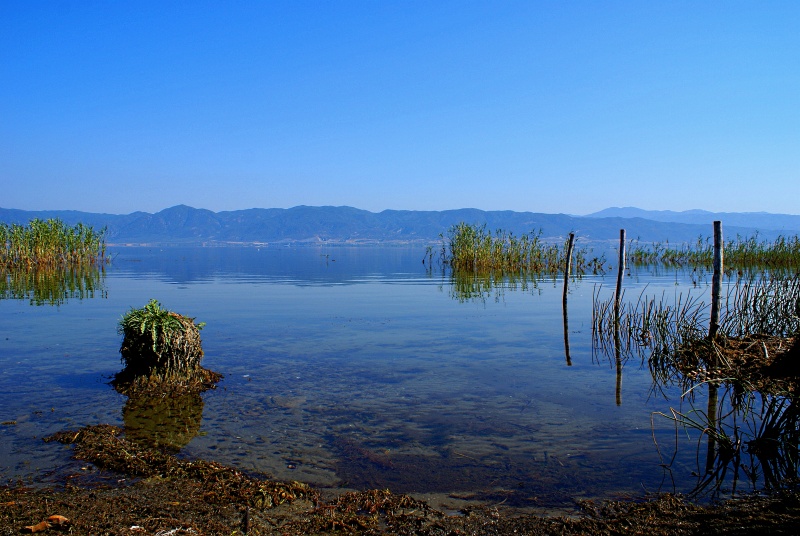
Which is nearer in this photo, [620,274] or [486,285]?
[620,274]

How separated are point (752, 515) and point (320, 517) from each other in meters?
3.68

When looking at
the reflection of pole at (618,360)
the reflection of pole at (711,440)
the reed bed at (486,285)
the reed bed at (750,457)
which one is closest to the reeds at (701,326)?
the reflection of pole at (618,360)

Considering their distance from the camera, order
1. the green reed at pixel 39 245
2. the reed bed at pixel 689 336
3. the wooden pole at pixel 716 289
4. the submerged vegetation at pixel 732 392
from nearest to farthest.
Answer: the submerged vegetation at pixel 732 392 < the reed bed at pixel 689 336 < the wooden pole at pixel 716 289 < the green reed at pixel 39 245

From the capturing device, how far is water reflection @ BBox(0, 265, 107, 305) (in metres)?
24.0

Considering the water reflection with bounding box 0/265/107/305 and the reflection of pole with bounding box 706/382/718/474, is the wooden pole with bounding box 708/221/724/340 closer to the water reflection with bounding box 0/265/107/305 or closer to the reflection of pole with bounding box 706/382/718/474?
the reflection of pole with bounding box 706/382/718/474

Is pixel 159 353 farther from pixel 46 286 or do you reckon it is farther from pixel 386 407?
pixel 46 286

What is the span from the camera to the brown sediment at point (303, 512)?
4.75 meters

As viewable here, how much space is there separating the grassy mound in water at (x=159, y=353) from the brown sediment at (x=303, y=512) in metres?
3.83

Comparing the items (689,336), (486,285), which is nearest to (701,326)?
(689,336)

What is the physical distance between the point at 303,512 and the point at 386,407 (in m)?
3.70

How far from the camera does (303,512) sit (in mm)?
5254

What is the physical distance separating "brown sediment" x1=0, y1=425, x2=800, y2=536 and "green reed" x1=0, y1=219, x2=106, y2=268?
41464mm

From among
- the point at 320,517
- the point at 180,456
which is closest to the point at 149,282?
the point at 180,456

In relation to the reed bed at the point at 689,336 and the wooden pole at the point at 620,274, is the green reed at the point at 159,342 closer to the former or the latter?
the reed bed at the point at 689,336
